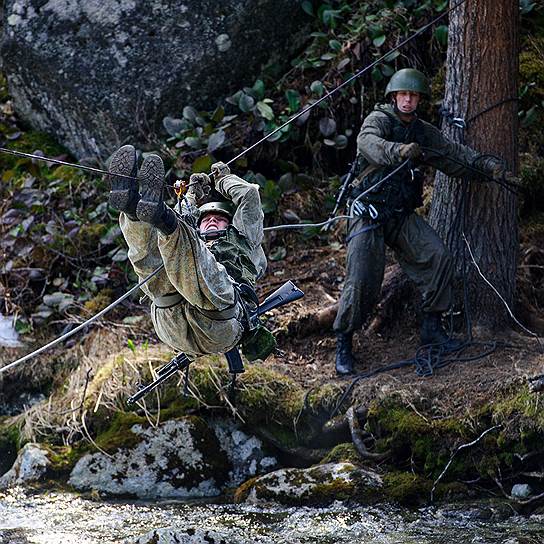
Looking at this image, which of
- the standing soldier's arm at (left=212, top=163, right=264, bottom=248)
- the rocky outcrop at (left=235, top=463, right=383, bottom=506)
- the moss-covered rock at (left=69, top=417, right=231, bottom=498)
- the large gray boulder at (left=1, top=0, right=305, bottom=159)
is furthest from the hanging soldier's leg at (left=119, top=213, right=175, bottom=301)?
the large gray boulder at (left=1, top=0, right=305, bottom=159)

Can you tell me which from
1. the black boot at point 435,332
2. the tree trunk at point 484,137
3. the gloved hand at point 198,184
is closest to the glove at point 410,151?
the tree trunk at point 484,137

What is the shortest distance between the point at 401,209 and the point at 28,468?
133 inches

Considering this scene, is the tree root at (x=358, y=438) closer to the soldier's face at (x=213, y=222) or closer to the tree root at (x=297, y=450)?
the tree root at (x=297, y=450)

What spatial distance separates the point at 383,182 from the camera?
314 inches

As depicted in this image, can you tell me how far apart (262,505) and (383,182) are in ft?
8.07

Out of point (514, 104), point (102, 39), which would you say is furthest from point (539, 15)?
point (102, 39)

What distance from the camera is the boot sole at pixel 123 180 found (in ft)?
16.1

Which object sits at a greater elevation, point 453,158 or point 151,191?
point 151,191

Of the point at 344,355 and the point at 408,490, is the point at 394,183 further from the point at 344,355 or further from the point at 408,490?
the point at 408,490

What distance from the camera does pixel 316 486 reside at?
24.4ft

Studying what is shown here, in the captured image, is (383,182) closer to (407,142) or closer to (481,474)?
→ (407,142)

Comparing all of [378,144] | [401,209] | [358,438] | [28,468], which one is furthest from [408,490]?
[28,468]

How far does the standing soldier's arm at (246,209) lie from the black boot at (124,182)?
5.16 ft

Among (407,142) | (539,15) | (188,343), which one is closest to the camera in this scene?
(188,343)
